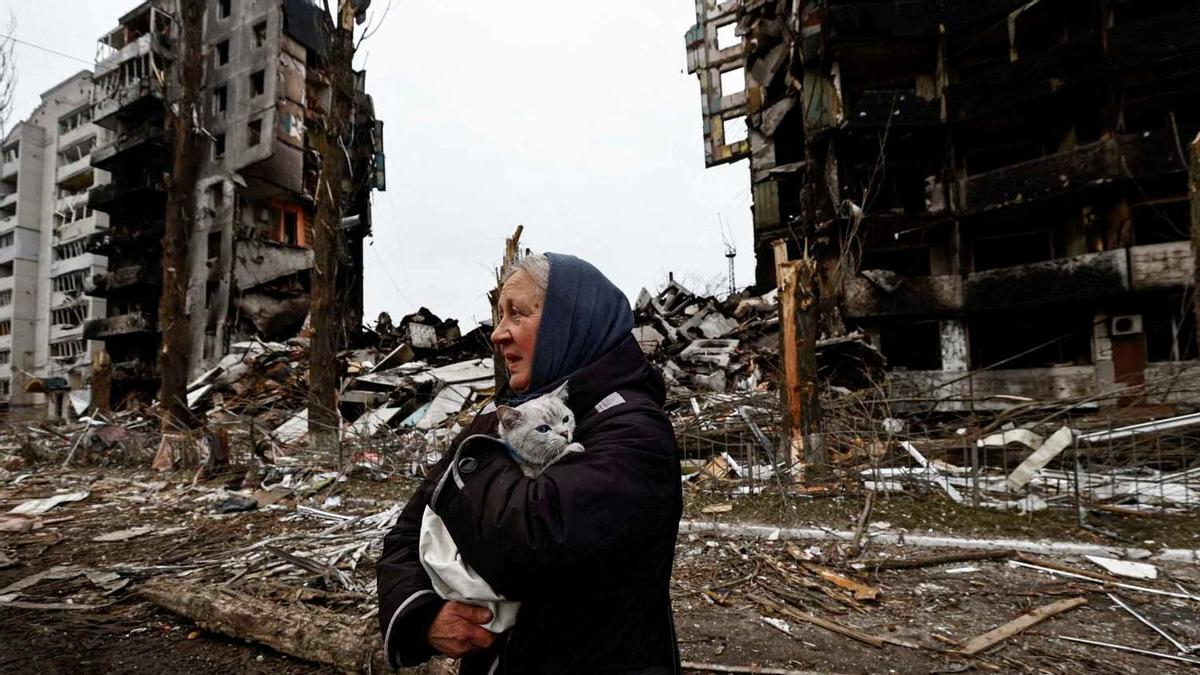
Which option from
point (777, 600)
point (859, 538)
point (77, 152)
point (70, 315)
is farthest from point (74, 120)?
point (859, 538)

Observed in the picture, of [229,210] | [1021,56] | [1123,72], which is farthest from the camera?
[229,210]

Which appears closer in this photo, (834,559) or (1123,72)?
(834,559)

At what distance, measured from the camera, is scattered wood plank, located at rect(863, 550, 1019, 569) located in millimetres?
4461

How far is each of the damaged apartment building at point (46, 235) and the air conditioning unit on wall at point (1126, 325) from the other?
6068cm

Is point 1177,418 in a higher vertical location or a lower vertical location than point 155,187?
lower

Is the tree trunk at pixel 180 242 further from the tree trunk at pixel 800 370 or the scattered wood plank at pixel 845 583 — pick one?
the scattered wood plank at pixel 845 583

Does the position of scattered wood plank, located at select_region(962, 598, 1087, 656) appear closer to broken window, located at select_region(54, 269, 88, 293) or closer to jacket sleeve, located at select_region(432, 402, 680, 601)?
jacket sleeve, located at select_region(432, 402, 680, 601)

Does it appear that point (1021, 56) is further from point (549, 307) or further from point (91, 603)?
point (91, 603)

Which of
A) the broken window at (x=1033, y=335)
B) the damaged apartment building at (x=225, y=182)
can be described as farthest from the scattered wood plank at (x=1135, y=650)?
the damaged apartment building at (x=225, y=182)

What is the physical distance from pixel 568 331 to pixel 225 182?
3390 centimetres

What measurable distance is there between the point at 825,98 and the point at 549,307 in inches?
939

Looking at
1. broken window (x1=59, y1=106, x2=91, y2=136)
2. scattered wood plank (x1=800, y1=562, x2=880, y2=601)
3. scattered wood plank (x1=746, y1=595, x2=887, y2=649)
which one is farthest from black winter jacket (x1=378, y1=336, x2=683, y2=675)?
broken window (x1=59, y1=106, x2=91, y2=136)

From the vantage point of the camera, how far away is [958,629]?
3.45m

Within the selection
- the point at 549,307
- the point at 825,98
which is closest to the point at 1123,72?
the point at 825,98
